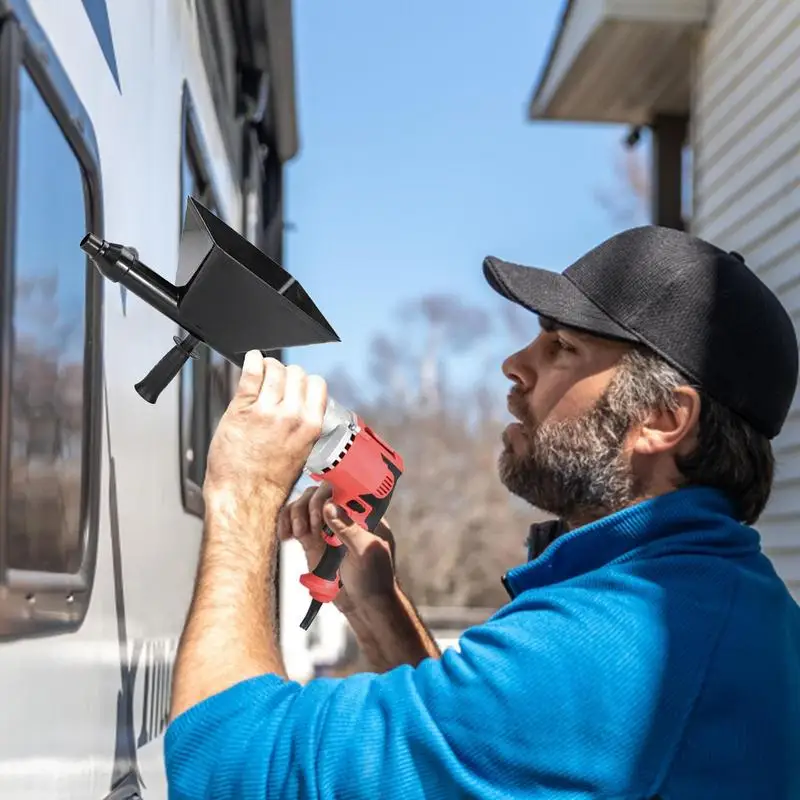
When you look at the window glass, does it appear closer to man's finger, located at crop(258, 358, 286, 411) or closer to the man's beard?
man's finger, located at crop(258, 358, 286, 411)

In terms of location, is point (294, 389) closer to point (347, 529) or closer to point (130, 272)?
point (130, 272)

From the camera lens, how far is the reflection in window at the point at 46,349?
3.55ft

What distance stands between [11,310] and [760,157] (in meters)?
4.05

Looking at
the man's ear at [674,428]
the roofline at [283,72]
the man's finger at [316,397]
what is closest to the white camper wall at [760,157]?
the roofline at [283,72]

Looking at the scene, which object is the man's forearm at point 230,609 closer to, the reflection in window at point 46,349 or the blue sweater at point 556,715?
the blue sweater at point 556,715

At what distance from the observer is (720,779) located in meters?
1.43

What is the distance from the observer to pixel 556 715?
1.35 metres

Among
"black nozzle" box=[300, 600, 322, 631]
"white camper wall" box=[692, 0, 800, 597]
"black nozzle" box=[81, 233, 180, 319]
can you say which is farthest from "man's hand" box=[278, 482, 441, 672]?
"white camper wall" box=[692, 0, 800, 597]

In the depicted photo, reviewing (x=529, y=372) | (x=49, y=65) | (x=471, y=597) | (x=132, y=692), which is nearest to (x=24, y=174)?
(x=49, y=65)

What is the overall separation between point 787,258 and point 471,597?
20235mm

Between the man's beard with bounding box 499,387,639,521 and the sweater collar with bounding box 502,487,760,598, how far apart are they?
12 centimetres

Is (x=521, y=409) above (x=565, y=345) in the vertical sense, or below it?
below

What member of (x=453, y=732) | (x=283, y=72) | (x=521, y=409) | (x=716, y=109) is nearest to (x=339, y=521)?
(x=521, y=409)

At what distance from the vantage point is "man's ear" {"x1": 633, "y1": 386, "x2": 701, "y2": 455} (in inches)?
68.4
